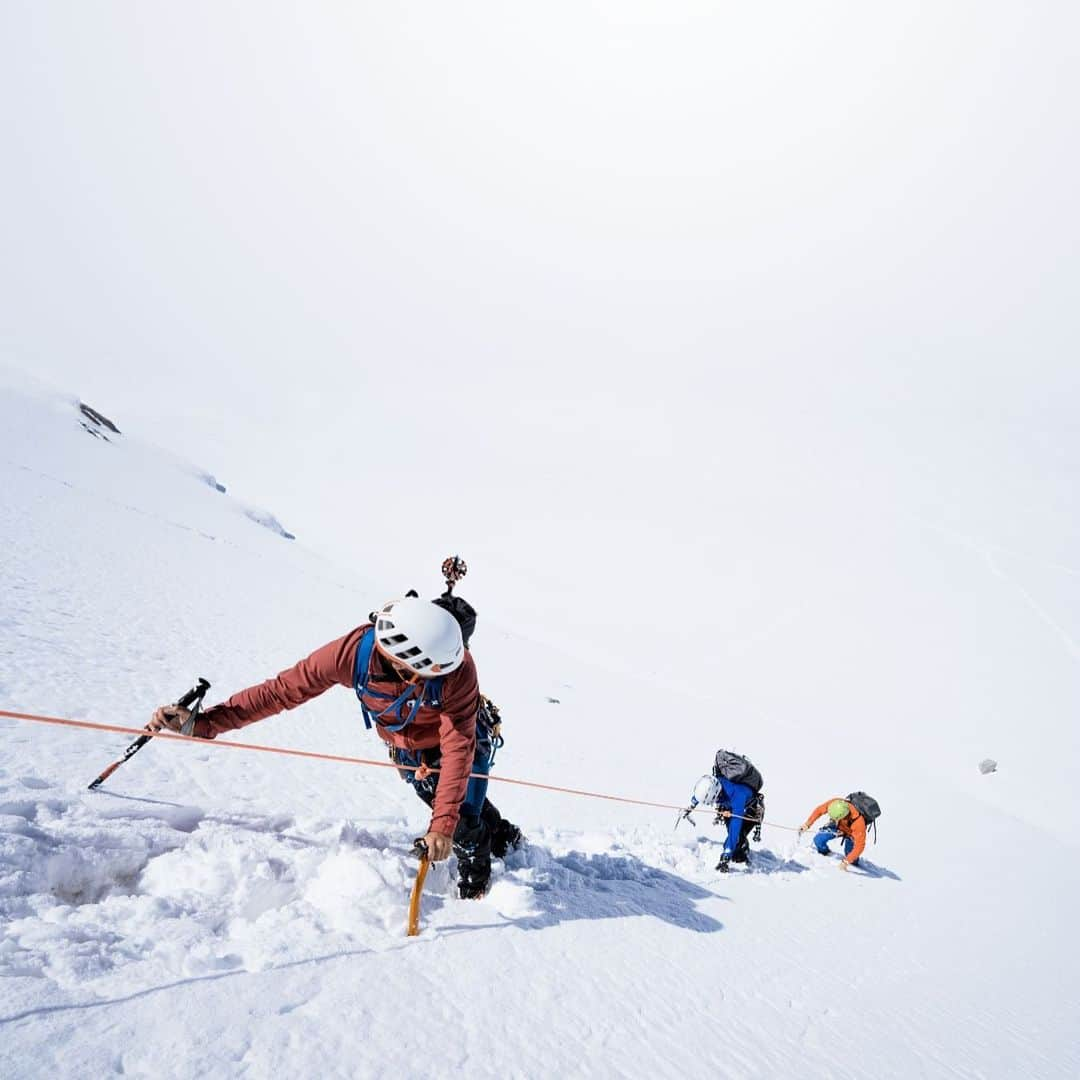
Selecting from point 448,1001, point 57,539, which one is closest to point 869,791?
point 448,1001

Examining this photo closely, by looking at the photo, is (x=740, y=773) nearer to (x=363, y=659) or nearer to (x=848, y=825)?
(x=848, y=825)

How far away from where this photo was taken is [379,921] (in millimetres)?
3533

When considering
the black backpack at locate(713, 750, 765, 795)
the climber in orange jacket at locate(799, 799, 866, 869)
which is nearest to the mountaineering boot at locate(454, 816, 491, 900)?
the black backpack at locate(713, 750, 765, 795)

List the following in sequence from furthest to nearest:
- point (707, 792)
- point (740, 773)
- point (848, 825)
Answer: point (848, 825) < point (707, 792) < point (740, 773)

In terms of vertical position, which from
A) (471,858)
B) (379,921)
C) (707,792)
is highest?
(707,792)

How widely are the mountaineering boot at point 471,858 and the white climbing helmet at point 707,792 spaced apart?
13.9ft

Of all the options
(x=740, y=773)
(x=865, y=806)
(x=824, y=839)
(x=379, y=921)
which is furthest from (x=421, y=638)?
(x=824, y=839)

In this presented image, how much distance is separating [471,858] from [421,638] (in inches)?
75.2

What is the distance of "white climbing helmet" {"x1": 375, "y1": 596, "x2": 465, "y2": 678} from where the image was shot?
3.46 meters

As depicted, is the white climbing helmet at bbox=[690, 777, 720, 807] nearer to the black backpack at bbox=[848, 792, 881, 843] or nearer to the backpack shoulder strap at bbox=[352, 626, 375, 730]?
the black backpack at bbox=[848, 792, 881, 843]

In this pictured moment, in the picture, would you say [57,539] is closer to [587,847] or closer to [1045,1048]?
[587,847]

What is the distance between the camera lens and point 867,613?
34.2 m

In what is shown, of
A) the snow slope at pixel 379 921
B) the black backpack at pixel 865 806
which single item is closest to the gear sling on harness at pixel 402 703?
the snow slope at pixel 379 921

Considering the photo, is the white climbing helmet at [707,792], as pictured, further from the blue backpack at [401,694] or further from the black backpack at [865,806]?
the blue backpack at [401,694]
